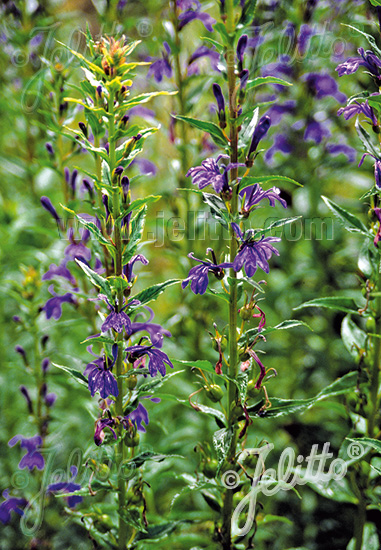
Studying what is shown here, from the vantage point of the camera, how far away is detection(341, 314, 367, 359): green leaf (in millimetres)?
1634

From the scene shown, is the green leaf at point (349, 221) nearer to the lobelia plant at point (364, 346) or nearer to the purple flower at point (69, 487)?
the lobelia plant at point (364, 346)

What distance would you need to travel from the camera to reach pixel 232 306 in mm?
1414

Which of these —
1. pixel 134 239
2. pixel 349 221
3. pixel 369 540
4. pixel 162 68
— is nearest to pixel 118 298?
pixel 134 239

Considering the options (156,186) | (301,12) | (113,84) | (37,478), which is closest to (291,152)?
(301,12)

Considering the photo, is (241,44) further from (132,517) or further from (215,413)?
(132,517)

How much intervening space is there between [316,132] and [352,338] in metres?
1.20

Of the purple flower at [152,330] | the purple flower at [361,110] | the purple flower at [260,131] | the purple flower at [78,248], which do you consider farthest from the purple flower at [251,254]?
the purple flower at [78,248]

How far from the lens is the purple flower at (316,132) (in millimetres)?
2500

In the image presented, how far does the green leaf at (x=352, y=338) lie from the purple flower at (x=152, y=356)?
2.00ft

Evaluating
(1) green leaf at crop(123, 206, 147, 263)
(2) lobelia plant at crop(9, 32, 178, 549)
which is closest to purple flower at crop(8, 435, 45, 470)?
(2) lobelia plant at crop(9, 32, 178, 549)

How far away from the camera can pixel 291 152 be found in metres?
2.62

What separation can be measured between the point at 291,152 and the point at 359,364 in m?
1.35

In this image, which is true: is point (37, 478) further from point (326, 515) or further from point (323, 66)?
point (323, 66)

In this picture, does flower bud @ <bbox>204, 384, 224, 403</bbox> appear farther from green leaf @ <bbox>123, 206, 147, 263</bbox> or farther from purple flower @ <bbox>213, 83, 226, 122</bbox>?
purple flower @ <bbox>213, 83, 226, 122</bbox>
